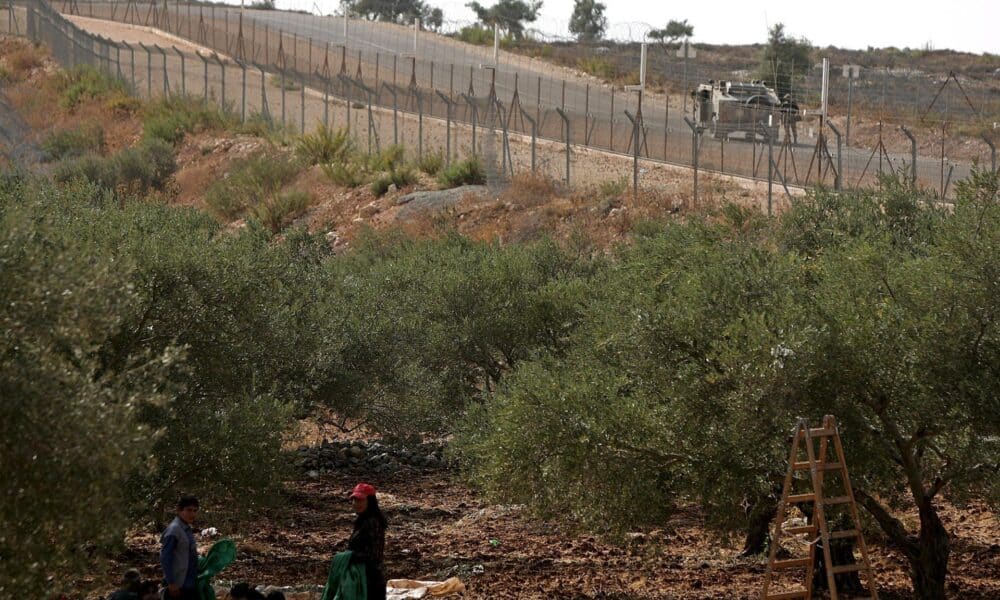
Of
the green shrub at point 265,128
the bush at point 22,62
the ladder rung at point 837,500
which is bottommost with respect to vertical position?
the ladder rung at point 837,500

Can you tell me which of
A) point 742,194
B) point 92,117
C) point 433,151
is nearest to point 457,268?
point 742,194

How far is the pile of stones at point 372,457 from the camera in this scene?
2573 centimetres

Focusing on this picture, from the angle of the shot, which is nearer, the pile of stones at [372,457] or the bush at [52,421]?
the bush at [52,421]

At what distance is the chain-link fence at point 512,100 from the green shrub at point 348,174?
4.95 ft

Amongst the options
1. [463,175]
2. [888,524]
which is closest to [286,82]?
[463,175]

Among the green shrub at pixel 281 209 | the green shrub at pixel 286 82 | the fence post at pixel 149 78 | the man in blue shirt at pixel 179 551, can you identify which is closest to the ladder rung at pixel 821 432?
the man in blue shirt at pixel 179 551

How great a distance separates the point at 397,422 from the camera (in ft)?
78.4

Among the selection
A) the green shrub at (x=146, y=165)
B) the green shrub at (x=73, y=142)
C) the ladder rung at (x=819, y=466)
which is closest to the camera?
the ladder rung at (x=819, y=466)

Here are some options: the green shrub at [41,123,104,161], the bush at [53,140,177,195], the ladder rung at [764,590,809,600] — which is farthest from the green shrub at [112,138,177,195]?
the ladder rung at [764,590,809,600]

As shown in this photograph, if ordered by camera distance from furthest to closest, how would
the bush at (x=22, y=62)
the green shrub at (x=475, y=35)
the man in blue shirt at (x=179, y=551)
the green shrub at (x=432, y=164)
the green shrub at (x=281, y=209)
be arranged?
the green shrub at (x=475, y=35)
the bush at (x=22, y=62)
the green shrub at (x=432, y=164)
the green shrub at (x=281, y=209)
the man in blue shirt at (x=179, y=551)

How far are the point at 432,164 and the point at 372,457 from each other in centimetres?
2332

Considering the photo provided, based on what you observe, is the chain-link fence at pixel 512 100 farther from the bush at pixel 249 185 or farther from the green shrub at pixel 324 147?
the bush at pixel 249 185

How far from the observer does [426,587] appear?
1573 centimetres

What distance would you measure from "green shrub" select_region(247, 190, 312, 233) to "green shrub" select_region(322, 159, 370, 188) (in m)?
1.30
